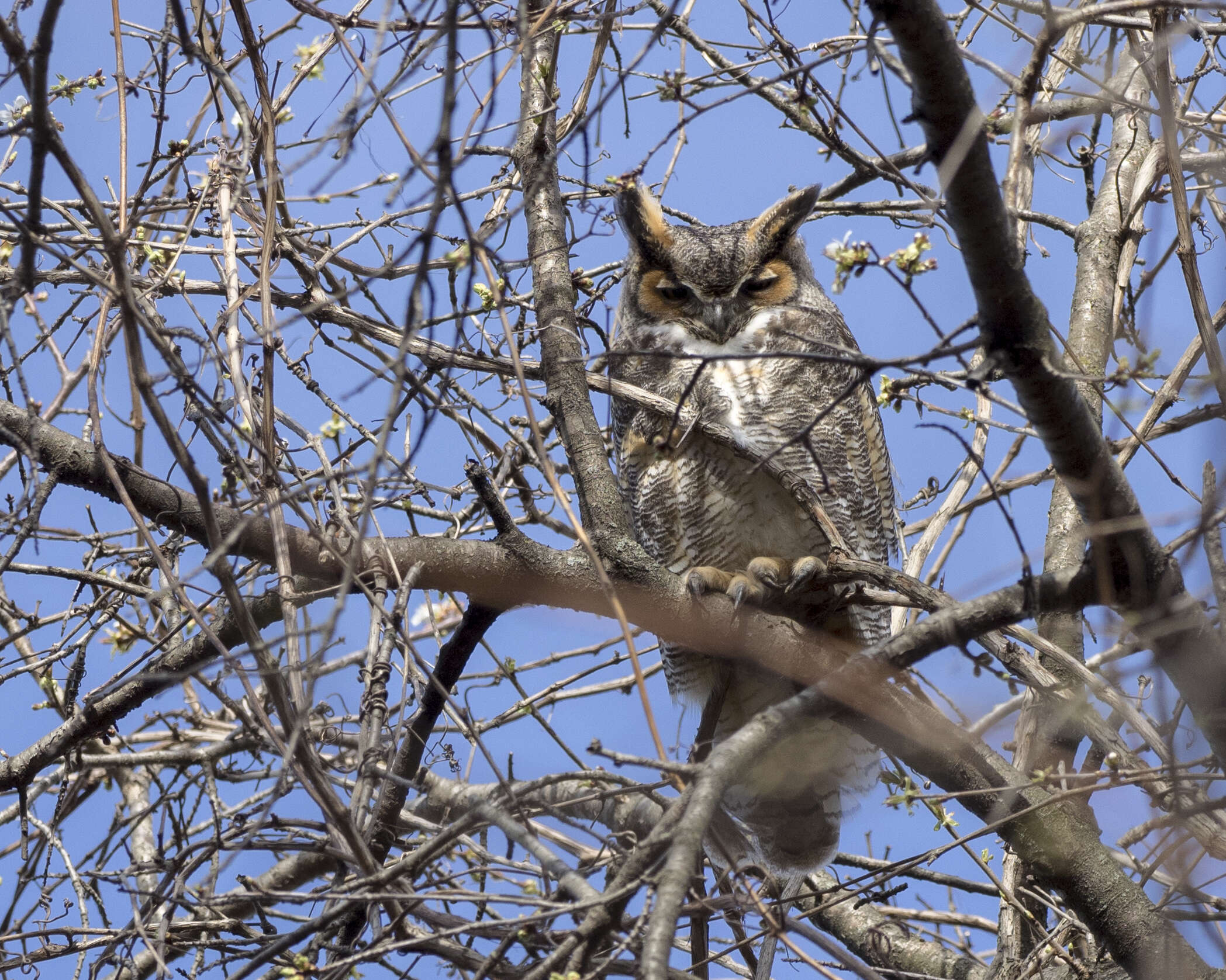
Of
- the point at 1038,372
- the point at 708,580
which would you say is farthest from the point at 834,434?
the point at 1038,372

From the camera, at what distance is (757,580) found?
287cm

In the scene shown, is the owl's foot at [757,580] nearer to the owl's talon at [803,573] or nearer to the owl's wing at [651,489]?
the owl's talon at [803,573]

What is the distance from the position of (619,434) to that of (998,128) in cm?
138

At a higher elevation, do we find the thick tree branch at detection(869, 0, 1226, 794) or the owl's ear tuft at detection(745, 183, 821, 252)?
the owl's ear tuft at detection(745, 183, 821, 252)

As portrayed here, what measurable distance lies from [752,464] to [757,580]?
0.32 metres

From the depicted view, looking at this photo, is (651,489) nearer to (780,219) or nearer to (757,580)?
(757,580)

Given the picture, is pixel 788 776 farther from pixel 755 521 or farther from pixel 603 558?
pixel 603 558

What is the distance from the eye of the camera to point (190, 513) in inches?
77.7

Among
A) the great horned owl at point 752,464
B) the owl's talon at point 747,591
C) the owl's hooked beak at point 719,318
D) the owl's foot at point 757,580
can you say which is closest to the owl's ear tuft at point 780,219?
the great horned owl at point 752,464

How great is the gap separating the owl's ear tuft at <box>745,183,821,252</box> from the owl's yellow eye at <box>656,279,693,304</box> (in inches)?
10.6

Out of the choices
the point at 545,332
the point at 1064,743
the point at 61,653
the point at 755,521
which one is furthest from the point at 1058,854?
the point at 61,653

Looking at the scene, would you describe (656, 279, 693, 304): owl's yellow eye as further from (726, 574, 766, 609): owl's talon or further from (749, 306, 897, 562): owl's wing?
(726, 574, 766, 609): owl's talon

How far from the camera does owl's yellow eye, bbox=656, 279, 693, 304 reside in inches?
136

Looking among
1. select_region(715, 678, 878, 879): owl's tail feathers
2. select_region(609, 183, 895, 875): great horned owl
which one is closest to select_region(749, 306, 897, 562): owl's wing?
select_region(609, 183, 895, 875): great horned owl
